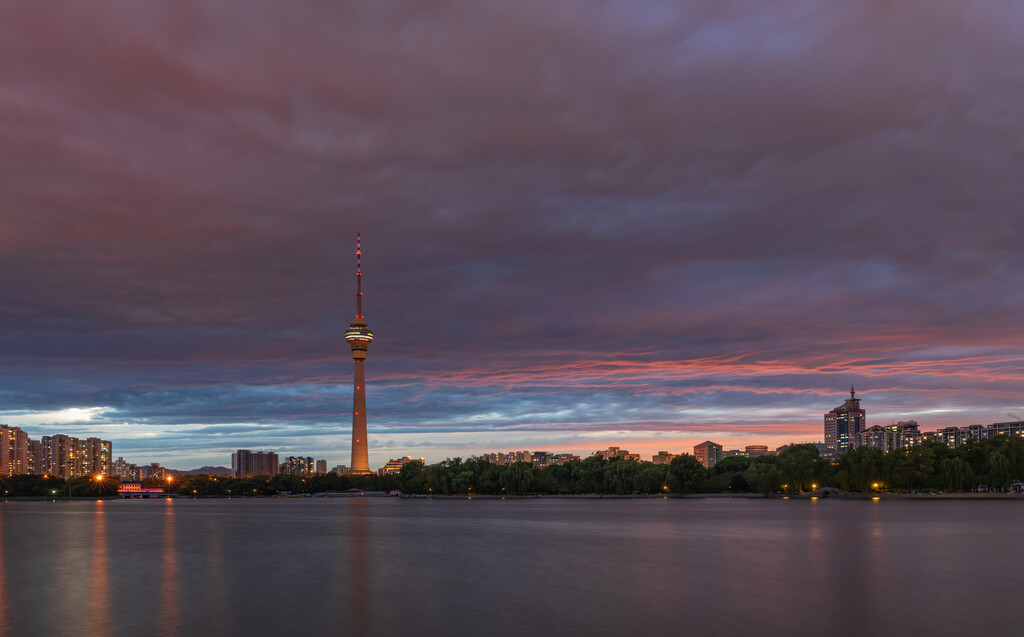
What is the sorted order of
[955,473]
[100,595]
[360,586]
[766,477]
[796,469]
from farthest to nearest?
1. [766,477]
2. [796,469]
3. [955,473]
4. [360,586]
5. [100,595]

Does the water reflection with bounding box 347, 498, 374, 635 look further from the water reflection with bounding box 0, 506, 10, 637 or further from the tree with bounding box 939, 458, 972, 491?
the tree with bounding box 939, 458, 972, 491

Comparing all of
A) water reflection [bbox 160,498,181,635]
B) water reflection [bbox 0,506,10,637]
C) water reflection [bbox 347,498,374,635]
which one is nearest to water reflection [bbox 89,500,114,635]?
water reflection [bbox 160,498,181,635]

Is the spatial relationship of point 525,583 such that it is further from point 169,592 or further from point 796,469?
point 796,469

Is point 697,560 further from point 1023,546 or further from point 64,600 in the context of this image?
point 64,600

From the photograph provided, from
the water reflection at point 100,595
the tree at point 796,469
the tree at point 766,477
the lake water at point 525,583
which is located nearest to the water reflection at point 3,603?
the lake water at point 525,583

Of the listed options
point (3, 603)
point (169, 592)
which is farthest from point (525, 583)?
point (3, 603)

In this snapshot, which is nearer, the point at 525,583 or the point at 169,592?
the point at 169,592

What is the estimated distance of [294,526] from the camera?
110m

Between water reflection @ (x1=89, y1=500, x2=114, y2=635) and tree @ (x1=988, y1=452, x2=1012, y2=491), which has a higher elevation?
water reflection @ (x1=89, y1=500, x2=114, y2=635)

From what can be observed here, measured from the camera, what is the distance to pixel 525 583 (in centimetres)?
4769

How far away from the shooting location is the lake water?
3491 cm

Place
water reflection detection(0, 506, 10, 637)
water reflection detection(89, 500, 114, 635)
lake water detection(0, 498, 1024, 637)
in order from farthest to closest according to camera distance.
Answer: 1. water reflection detection(89, 500, 114, 635)
2. lake water detection(0, 498, 1024, 637)
3. water reflection detection(0, 506, 10, 637)

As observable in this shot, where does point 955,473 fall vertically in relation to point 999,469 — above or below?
below

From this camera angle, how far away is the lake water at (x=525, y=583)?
1374 inches
